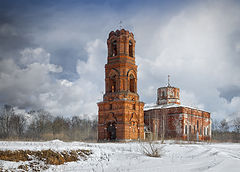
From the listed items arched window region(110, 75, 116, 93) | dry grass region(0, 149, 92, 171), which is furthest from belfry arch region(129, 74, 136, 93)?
dry grass region(0, 149, 92, 171)

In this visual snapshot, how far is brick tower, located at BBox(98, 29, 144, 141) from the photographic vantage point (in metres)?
34.6

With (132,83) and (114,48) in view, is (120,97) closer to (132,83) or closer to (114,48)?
(132,83)

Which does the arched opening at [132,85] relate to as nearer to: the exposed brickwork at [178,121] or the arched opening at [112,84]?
the arched opening at [112,84]

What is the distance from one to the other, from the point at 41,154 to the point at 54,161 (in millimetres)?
813

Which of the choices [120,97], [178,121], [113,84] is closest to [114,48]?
[113,84]

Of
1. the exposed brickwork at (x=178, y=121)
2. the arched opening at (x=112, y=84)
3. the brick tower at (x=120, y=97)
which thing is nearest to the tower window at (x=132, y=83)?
the brick tower at (x=120, y=97)

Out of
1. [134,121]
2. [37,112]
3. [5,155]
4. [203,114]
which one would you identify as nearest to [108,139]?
[134,121]

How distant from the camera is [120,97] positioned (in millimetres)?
35156

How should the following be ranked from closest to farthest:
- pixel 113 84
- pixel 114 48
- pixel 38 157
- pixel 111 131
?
1. pixel 38 157
2. pixel 111 131
3. pixel 113 84
4. pixel 114 48

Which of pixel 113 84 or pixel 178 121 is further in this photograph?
pixel 178 121

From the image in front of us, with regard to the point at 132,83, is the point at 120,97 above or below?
below

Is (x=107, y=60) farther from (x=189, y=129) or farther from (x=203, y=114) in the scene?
(x=203, y=114)

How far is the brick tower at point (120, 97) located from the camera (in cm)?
3459

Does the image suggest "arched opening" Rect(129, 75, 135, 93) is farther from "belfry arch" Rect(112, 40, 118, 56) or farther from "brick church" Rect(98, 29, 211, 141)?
A: "belfry arch" Rect(112, 40, 118, 56)
